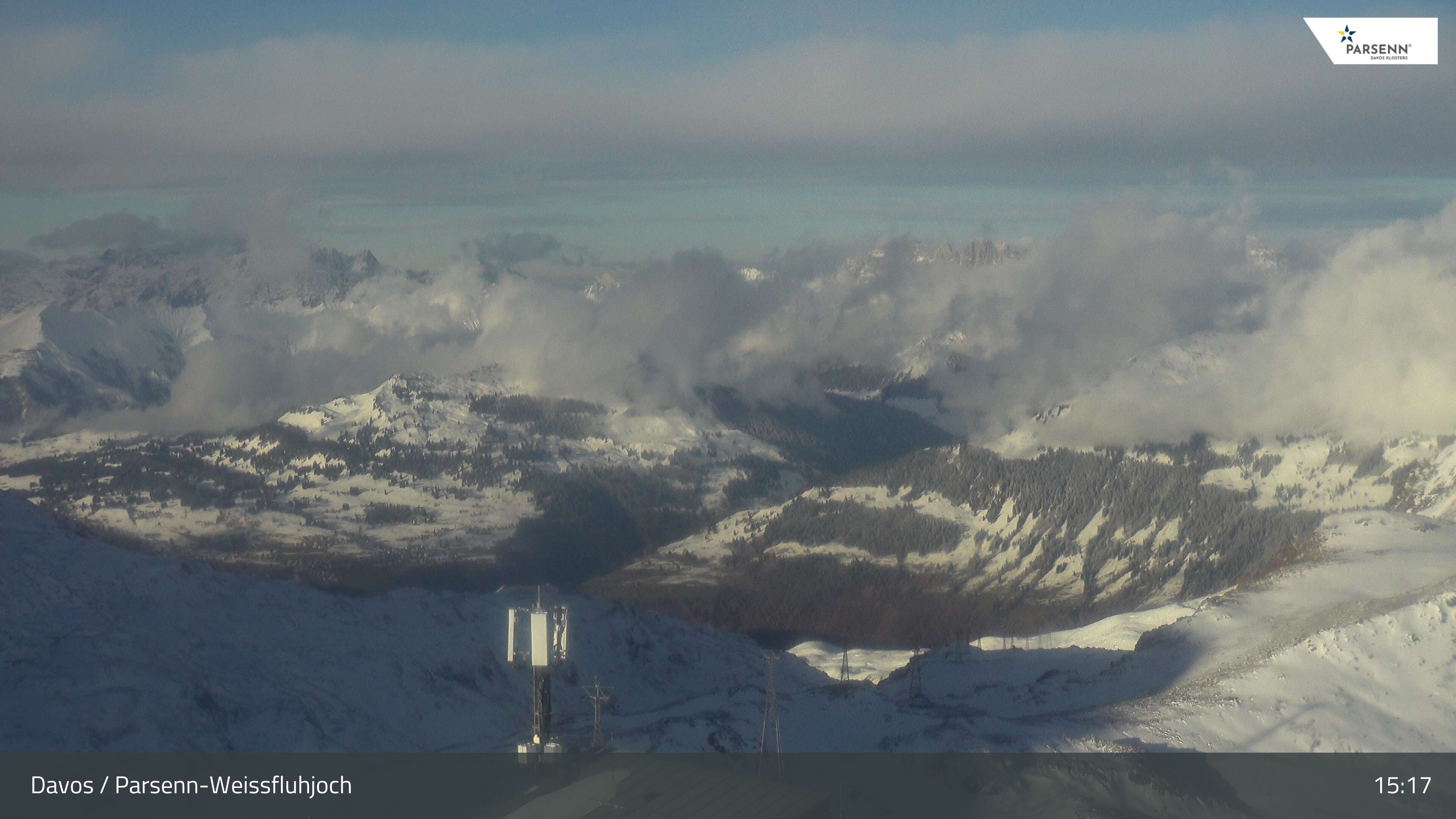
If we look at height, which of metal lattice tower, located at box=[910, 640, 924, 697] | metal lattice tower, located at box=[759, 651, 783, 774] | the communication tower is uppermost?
the communication tower

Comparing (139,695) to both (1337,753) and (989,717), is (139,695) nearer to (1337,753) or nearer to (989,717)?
(989,717)

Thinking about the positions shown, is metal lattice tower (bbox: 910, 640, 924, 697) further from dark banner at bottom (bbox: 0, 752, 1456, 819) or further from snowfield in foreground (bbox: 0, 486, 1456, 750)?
dark banner at bottom (bbox: 0, 752, 1456, 819)

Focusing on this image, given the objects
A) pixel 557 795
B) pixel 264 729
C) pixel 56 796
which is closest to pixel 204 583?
pixel 264 729

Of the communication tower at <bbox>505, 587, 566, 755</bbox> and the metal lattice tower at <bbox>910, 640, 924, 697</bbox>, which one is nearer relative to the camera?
the communication tower at <bbox>505, 587, 566, 755</bbox>

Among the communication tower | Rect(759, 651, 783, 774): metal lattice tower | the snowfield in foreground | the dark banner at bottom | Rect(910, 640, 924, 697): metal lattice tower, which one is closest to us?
the communication tower

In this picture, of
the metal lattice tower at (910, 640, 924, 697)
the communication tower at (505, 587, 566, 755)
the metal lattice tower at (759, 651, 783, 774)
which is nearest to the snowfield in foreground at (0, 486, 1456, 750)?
the metal lattice tower at (910, 640, 924, 697)

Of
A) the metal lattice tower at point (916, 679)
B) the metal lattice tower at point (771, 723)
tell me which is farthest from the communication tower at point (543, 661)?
the metal lattice tower at point (916, 679)

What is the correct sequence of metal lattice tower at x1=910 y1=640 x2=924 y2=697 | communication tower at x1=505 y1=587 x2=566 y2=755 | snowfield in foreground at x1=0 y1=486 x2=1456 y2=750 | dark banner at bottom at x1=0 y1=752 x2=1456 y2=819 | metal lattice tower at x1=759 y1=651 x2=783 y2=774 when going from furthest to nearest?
metal lattice tower at x1=910 y1=640 x2=924 y2=697, snowfield in foreground at x1=0 y1=486 x2=1456 y2=750, metal lattice tower at x1=759 y1=651 x2=783 y2=774, dark banner at bottom at x1=0 y1=752 x2=1456 y2=819, communication tower at x1=505 y1=587 x2=566 y2=755
